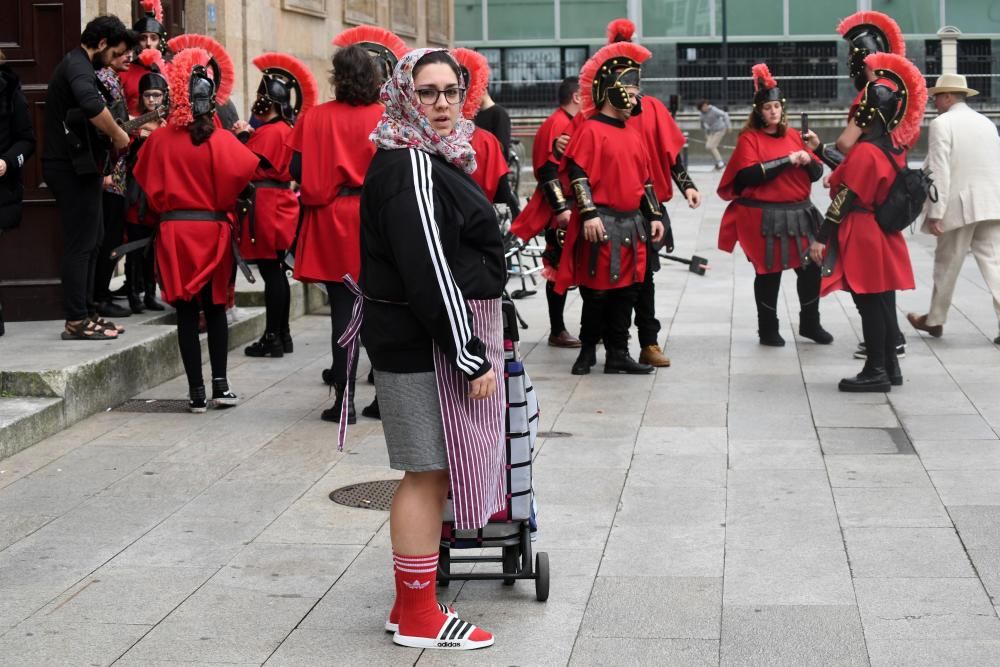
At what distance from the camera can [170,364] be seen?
31.0 feet

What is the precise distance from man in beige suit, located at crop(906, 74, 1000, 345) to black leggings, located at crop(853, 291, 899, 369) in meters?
1.60

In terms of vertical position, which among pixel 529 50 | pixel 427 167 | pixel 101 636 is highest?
pixel 529 50

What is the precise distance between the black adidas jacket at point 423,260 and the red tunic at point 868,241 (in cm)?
466

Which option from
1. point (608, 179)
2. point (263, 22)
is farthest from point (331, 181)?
point (263, 22)

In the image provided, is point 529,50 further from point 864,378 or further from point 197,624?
point 197,624

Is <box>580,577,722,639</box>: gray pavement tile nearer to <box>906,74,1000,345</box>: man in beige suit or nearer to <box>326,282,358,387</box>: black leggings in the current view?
<box>326,282,358,387</box>: black leggings

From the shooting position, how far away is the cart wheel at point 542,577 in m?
5.02

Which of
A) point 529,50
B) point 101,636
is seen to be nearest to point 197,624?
point 101,636

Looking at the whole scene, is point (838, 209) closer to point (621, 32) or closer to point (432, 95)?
point (621, 32)

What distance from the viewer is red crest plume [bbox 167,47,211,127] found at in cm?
799

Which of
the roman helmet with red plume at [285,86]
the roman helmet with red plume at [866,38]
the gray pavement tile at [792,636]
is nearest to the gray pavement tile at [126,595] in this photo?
the gray pavement tile at [792,636]

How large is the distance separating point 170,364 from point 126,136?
1413mm

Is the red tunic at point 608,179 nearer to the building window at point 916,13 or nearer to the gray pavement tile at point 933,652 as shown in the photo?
the gray pavement tile at point 933,652

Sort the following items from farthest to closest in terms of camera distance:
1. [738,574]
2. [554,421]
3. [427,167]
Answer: [554,421] → [738,574] → [427,167]
